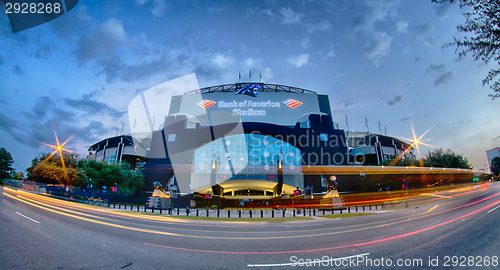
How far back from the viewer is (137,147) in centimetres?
8244

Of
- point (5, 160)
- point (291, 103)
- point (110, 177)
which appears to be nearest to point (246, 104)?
point (291, 103)

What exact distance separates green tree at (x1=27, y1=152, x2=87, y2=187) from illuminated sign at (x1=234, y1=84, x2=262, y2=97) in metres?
49.1

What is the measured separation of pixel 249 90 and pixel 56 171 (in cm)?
5500

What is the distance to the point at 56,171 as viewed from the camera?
35906mm

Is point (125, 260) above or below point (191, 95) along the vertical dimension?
below

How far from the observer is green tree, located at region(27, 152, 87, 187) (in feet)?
116

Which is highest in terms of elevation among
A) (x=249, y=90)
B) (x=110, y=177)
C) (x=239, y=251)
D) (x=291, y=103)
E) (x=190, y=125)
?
(x=249, y=90)

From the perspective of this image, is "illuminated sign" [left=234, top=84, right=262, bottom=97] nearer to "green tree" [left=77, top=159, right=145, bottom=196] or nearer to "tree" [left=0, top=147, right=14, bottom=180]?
"green tree" [left=77, top=159, right=145, bottom=196]

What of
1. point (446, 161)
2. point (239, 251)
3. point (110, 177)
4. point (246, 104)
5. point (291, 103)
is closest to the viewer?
point (239, 251)

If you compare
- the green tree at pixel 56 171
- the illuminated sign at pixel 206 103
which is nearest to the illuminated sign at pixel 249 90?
the illuminated sign at pixel 206 103

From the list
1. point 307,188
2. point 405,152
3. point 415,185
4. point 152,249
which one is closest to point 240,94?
point 307,188

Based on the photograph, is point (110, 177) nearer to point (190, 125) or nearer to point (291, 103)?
point (190, 125)

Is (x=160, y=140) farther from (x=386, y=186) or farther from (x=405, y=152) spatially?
(x=405, y=152)

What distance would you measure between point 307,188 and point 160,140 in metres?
44.8
